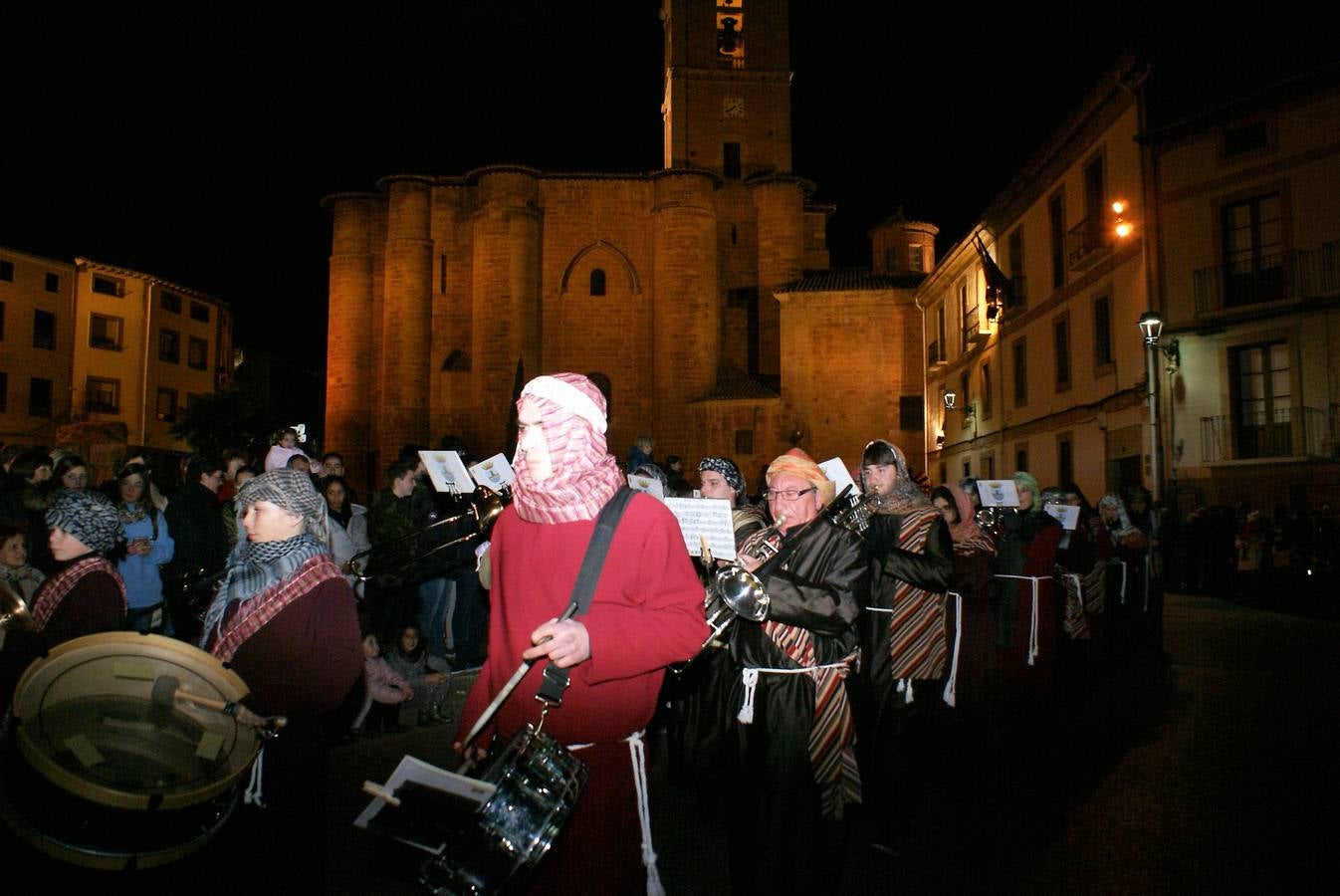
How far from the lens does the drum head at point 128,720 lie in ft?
9.54

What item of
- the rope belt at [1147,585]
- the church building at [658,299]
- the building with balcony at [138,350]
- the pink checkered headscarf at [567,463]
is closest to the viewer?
the pink checkered headscarf at [567,463]

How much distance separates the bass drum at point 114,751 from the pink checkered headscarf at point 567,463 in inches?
51.7

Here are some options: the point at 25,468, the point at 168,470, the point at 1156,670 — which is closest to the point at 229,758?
the point at 25,468

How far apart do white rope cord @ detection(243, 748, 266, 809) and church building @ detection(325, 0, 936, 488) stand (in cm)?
3213

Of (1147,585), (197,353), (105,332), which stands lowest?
(1147,585)

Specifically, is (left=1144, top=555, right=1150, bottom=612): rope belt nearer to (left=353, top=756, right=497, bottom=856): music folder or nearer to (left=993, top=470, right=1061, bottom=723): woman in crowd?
(left=993, top=470, right=1061, bottom=723): woman in crowd

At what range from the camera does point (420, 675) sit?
778 cm

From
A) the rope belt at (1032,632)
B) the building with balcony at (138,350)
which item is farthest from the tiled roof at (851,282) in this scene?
the rope belt at (1032,632)

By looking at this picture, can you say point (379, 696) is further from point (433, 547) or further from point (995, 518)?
point (995, 518)

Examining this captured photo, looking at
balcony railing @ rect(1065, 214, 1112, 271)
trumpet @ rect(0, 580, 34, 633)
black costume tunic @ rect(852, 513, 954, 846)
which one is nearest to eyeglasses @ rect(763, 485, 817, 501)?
black costume tunic @ rect(852, 513, 954, 846)

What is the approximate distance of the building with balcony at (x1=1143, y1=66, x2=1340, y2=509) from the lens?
18.5 m

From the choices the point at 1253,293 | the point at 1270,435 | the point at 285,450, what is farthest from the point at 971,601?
the point at 1253,293

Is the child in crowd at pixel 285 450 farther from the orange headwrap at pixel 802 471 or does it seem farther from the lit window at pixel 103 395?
the lit window at pixel 103 395

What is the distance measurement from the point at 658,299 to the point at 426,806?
35.6 metres
